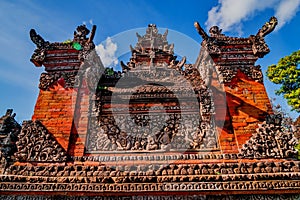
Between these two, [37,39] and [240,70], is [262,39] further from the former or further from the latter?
[37,39]

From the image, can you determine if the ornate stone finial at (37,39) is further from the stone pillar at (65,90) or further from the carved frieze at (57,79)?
the carved frieze at (57,79)

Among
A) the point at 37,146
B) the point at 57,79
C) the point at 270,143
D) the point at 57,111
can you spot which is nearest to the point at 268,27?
the point at 270,143

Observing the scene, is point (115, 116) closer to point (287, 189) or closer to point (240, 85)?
point (240, 85)

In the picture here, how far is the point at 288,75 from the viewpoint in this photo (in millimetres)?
13719

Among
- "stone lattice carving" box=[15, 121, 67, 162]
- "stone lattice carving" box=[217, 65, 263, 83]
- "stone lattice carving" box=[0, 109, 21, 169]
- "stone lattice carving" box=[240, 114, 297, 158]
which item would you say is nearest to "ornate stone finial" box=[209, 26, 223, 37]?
"stone lattice carving" box=[217, 65, 263, 83]

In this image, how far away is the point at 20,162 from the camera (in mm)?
4883

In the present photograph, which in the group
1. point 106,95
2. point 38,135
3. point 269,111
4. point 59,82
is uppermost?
point 59,82

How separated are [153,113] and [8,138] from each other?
3608 mm

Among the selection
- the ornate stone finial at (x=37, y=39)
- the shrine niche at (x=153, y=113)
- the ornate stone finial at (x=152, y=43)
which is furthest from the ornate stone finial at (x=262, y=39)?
the ornate stone finial at (x=37, y=39)

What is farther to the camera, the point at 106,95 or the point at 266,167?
the point at 106,95

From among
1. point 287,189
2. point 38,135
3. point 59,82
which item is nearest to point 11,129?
point 38,135

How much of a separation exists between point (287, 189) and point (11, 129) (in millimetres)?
6677

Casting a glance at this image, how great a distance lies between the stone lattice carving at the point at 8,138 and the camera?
4.85 meters

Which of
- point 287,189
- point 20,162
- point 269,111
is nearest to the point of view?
point 287,189
